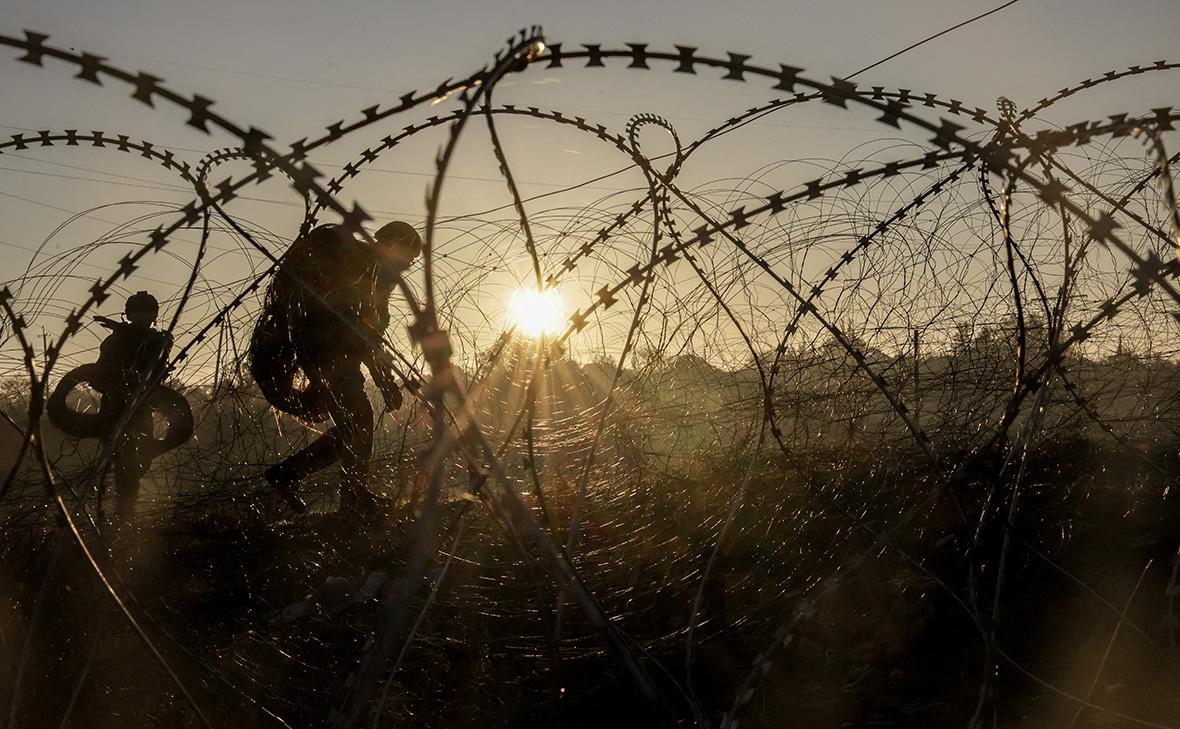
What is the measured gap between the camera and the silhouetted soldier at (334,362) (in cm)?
491

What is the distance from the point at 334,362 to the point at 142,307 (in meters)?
2.16

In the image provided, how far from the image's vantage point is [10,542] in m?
4.56

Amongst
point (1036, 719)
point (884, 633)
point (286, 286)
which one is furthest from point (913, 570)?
point (286, 286)

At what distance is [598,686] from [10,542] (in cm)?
276

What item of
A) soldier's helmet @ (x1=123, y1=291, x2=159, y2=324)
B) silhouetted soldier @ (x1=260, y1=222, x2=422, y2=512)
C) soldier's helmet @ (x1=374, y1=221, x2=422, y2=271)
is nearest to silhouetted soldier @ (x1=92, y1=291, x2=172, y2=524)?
soldier's helmet @ (x1=123, y1=291, x2=159, y2=324)

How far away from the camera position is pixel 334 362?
5.52 m

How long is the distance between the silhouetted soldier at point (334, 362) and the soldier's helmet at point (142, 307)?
5.26 ft

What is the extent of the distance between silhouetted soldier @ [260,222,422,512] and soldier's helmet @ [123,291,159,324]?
5.26ft

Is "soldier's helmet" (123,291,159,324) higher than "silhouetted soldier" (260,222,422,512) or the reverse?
higher

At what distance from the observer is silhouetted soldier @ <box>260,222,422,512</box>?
491 cm

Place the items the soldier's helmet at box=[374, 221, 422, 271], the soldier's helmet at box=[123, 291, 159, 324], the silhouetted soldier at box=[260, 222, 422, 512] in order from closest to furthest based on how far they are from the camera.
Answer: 1. the silhouetted soldier at box=[260, 222, 422, 512]
2. the soldier's helmet at box=[374, 221, 422, 271]
3. the soldier's helmet at box=[123, 291, 159, 324]

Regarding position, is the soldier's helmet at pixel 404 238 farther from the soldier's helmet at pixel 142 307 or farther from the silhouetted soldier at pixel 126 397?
the soldier's helmet at pixel 142 307

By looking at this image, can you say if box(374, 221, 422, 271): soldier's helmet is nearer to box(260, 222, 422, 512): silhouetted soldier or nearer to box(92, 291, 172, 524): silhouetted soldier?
box(260, 222, 422, 512): silhouetted soldier

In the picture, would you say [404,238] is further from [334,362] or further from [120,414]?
[120,414]
